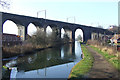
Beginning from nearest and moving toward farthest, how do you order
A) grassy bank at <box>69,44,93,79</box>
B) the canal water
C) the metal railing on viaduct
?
grassy bank at <box>69,44,93,79</box> → the canal water → the metal railing on viaduct

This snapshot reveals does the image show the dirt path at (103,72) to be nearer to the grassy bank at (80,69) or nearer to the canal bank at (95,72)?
the canal bank at (95,72)

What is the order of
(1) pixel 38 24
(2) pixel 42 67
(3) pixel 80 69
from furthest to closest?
(1) pixel 38 24, (2) pixel 42 67, (3) pixel 80 69

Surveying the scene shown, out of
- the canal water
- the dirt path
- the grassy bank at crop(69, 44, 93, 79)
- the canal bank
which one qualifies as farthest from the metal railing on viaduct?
the dirt path

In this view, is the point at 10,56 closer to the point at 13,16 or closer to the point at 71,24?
the point at 13,16

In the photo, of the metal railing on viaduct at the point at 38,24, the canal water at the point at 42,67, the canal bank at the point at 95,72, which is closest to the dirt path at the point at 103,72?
the canal bank at the point at 95,72

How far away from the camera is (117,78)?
448 cm

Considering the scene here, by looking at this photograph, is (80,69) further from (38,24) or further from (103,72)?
(38,24)

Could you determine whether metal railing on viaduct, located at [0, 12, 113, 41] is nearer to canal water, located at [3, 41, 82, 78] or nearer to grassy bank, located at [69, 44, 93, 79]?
canal water, located at [3, 41, 82, 78]

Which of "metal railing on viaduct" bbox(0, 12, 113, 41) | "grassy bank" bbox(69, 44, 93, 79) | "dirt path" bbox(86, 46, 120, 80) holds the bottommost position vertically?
"grassy bank" bbox(69, 44, 93, 79)

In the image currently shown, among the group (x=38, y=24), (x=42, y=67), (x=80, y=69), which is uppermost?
(x=38, y=24)

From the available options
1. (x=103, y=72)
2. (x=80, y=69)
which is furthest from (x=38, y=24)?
(x=103, y=72)

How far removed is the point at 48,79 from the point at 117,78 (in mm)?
2798

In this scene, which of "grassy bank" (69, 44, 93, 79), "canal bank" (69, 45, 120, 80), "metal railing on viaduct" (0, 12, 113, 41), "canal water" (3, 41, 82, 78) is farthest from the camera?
"metal railing on viaduct" (0, 12, 113, 41)

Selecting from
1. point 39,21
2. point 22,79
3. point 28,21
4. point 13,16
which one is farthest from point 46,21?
point 22,79
